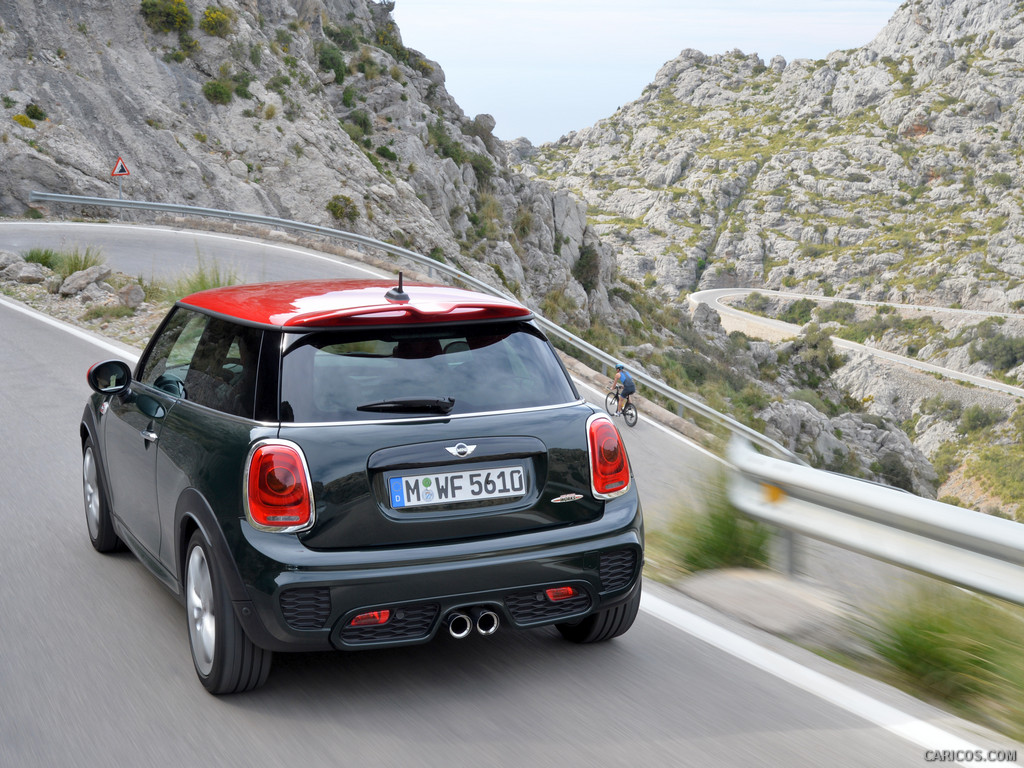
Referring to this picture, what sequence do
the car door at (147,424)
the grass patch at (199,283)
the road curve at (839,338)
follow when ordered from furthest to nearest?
the road curve at (839,338) → the grass patch at (199,283) → the car door at (147,424)

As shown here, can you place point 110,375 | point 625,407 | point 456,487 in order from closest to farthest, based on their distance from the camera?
point 456,487
point 110,375
point 625,407

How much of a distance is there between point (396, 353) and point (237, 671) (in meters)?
1.29

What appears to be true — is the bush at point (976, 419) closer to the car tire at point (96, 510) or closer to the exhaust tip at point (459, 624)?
the car tire at point (96, 510)

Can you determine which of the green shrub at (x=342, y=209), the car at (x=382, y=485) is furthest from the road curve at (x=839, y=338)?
the car at (x=382, y=485)

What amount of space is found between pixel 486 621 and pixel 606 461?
78 cm

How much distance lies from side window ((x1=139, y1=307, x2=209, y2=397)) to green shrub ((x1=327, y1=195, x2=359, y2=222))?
1372 inches

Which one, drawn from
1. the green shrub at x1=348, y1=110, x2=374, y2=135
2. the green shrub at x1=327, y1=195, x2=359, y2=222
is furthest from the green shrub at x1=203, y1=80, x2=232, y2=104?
the green shrub at x1=327, y1=195, x2=359, y2=222

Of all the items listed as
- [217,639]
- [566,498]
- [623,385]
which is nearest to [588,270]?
[623,385]

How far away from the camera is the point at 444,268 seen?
21.3 m

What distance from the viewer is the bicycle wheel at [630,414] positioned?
16.2 metres

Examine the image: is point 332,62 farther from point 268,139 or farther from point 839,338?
point 839,338

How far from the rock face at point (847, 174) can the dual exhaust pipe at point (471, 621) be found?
110 metres

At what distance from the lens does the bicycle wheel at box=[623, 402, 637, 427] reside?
16219 mm

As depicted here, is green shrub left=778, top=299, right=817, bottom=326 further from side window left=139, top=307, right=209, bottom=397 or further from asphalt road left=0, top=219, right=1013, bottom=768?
asphalt road left=0, top=219, right=1013, bottom=768
